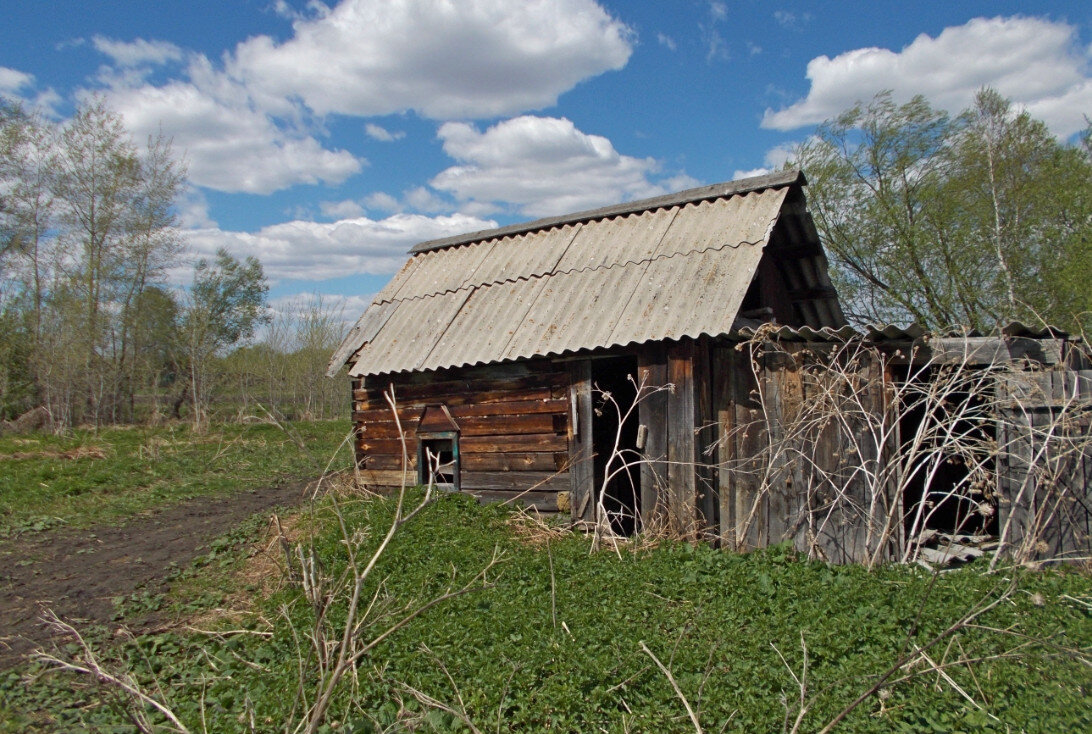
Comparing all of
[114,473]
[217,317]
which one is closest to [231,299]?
[217,317]

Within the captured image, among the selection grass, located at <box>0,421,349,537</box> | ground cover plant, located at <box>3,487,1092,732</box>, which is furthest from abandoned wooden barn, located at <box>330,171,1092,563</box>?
grass, located at <box>0,421,349,537</box>

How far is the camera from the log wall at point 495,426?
8.05 m

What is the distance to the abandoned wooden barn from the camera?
20.9ft

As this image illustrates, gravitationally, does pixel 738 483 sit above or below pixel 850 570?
above

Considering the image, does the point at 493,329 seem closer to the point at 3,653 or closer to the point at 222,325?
the point at 3,653

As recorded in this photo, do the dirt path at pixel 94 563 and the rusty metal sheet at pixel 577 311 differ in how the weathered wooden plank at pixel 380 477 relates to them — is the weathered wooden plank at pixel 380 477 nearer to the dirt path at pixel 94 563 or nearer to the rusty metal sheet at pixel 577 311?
the dirt path at pixel 94 563

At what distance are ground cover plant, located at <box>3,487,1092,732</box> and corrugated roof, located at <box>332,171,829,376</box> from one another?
8.20 ft

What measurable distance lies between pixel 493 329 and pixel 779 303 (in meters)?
4.20

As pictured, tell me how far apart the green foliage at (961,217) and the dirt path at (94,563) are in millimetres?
14845

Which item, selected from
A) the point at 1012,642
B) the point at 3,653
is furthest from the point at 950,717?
the point at 3,653

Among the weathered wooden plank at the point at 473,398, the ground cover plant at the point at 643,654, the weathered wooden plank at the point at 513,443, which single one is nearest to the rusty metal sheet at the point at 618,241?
the weathered wooden plank at the point at 473,398

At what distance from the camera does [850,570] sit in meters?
5.77

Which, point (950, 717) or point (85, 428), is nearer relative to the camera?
point (950, 717)

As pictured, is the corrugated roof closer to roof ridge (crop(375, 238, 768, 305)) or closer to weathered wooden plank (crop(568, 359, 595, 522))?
roof ridge (crop(375, 238, 768, 305))
